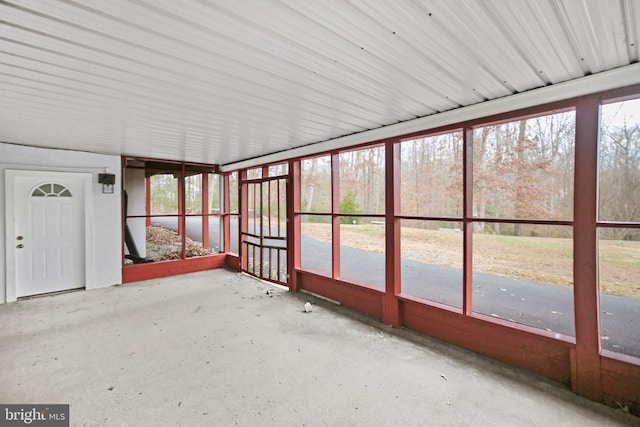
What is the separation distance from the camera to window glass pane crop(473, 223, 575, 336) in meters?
4.26

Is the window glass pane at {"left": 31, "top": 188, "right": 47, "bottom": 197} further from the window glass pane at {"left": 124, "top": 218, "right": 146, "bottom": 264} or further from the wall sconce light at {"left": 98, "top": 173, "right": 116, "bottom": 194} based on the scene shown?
the window glass pane at {"left": 124, "top": 218, "right": 146, "bottom": 264}

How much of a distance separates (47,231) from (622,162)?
10499 millimetres

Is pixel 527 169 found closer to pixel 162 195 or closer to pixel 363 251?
pixel 363 251

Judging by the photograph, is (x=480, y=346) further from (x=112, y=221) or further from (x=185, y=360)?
(x=112, y=221)

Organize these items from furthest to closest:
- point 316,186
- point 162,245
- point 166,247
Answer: point 316,186 < point 162,245 < point 166,247

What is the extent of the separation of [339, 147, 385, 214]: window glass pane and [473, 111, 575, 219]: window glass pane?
9.56ft

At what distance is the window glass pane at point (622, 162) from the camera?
205 inches

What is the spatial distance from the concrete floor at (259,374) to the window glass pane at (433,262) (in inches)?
76.8

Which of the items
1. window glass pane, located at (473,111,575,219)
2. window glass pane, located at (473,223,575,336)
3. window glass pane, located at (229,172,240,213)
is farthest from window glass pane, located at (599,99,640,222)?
window glass pane, located at (229,172,240,213)

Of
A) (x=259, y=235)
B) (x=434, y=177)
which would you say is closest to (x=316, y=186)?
(x=434, y=177)

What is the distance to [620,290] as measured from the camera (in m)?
5.34

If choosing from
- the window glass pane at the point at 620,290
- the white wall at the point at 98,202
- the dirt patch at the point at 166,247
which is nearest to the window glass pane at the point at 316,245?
the dirt patch at the point at 166,247

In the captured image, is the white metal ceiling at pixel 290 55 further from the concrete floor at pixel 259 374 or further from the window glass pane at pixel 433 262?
the window glass pane at pixel 433 262

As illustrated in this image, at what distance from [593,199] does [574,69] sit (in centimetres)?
100
